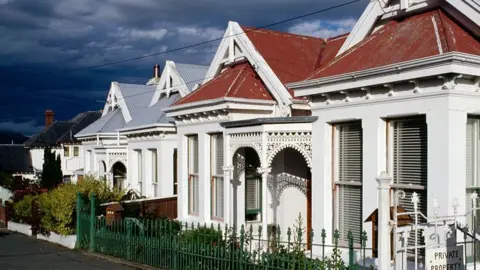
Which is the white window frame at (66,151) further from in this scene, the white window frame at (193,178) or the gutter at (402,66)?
the gutter at (402,66)

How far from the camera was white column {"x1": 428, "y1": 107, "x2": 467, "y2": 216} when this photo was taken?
884 cm

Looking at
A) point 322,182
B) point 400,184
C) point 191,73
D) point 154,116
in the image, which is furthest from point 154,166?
point 400,184

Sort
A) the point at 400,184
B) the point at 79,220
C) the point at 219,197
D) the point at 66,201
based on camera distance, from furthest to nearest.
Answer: the point at 66,201
the point at 79,220
the point at 219,197
the point at 400,184

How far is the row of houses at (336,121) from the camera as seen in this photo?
905 centimetres

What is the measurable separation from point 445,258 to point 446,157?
2.25 metres

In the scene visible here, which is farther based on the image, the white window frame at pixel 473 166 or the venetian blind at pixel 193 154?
the venetian blind at pixel 193 154

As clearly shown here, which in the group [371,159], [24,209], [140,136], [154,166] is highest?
[140,136]

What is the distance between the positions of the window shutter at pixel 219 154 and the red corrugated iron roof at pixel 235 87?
1.12 metres

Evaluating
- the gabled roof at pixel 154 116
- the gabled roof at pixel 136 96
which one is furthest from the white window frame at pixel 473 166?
the gabled roof at pixel 136 96

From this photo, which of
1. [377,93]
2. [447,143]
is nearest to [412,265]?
[447,143]

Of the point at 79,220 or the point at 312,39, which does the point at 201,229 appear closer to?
→ the point at 79,220

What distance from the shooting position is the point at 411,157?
963 centimetres

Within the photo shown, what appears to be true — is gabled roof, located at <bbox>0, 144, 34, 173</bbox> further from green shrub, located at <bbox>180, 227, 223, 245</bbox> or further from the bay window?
green shrub, located at <bbox>180, 227, 223, 245</bbox>

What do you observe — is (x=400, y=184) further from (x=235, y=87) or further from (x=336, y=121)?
(x=235, y=87)
